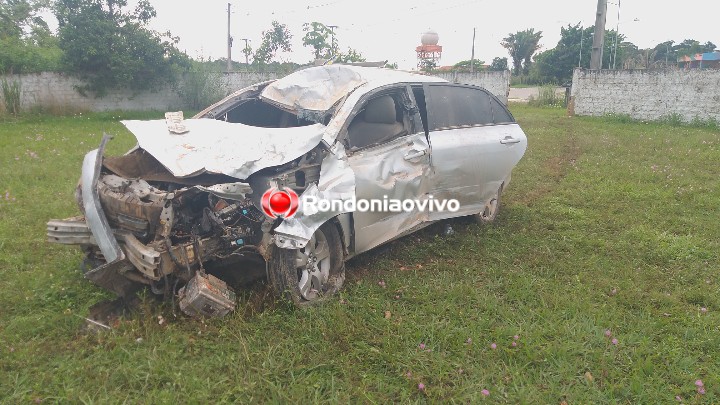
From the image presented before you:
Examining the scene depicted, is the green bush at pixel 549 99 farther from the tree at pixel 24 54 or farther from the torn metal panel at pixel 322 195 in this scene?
the torn metal panel at pixel 322 195

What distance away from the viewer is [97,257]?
3.10 meters

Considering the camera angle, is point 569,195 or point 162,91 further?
point 162,91

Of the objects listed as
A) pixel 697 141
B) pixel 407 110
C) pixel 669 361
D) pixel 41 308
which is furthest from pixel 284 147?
pixel 697 141

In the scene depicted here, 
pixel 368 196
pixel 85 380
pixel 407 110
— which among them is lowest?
pixel 85 380

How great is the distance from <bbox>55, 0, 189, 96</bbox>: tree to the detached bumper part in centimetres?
1368

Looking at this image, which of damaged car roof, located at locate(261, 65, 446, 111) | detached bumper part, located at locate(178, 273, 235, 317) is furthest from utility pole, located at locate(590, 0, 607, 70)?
detached bumper part, located at locate(178, 273, 235, 317)

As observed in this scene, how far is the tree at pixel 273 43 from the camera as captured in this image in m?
26.5

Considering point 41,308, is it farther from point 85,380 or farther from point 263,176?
point 263,176

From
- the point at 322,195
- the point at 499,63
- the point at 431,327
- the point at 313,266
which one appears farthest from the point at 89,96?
the point at 499,63

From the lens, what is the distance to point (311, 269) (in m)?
3.16

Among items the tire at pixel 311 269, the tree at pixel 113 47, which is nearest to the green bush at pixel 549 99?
the tree at pixel 113 47

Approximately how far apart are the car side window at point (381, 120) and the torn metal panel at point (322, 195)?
0.57 meters

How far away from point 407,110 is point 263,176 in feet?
5.13

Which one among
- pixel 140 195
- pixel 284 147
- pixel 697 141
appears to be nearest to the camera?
pixel 140 195
